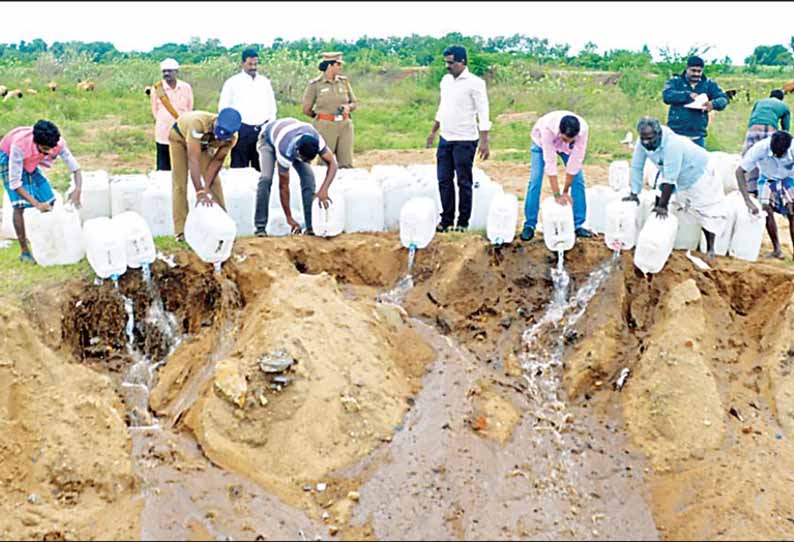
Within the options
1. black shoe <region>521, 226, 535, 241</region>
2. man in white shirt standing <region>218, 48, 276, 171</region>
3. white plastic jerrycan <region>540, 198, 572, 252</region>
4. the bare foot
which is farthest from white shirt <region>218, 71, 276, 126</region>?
the bare foot

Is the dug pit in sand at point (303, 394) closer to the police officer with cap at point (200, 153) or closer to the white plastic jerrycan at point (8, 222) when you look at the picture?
the police officer with cap at point (200, 153)

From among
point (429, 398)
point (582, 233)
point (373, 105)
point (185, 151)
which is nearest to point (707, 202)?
point (582, 233)

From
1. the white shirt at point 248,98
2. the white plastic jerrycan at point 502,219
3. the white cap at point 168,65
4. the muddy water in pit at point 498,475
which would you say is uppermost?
the white cap at point 168,65

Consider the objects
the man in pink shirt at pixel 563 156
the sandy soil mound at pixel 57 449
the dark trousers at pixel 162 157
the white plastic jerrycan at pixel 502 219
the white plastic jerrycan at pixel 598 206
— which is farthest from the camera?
the dark trousers at pixel 162 157

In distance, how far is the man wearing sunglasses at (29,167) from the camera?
5633 millimetres

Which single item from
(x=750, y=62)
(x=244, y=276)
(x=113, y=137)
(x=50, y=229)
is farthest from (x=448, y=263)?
(x=750, y=62)

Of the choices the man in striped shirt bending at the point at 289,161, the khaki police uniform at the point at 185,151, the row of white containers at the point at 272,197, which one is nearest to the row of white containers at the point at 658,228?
the row of white containers at the point at 272,197

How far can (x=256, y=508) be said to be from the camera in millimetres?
4031

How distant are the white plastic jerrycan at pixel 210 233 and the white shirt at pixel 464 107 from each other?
190cm

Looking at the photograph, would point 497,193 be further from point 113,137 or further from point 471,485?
point 113,137

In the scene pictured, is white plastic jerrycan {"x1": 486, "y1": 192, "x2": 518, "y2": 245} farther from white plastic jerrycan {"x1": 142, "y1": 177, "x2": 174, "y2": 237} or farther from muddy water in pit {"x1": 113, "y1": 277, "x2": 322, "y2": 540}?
muddy water in pit {"x1": 113, "y1": 277, "x2": 322, "y2": 540}

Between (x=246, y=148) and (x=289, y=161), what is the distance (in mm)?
1577

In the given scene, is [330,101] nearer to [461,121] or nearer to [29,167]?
[461,121]

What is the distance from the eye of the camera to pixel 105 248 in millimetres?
5586
